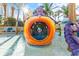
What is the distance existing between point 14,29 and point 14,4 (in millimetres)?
165

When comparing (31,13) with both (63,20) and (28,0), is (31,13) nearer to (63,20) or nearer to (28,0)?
(28,0)

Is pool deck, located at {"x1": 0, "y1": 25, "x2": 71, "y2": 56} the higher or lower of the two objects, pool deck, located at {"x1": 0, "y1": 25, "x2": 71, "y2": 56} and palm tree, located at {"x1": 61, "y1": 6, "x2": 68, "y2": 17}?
the lower

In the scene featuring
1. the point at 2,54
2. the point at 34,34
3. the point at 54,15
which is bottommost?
the point at 2,54

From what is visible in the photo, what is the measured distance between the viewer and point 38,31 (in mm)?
1202

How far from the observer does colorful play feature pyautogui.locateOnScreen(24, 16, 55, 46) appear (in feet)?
3.92

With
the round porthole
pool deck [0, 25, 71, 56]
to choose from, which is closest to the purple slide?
pool deck [0, 25, 71, 56]

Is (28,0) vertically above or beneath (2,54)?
above

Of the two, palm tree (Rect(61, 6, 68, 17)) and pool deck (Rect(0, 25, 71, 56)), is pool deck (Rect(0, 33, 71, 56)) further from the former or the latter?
palm tree (Rect(61, 6, 68, 17))


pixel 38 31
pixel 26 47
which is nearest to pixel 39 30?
pixel 38 31

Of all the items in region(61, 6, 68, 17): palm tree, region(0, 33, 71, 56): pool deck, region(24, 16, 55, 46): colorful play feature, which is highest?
region(61, 6, 68, 17): palm tree

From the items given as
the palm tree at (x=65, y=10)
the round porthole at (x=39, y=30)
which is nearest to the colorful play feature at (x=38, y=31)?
the round porthole at (x=39, y=30)

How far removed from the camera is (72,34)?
121cm

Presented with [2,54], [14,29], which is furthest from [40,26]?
[2,54]

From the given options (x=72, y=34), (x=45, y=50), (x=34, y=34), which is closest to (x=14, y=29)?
(x=34, y=34)
